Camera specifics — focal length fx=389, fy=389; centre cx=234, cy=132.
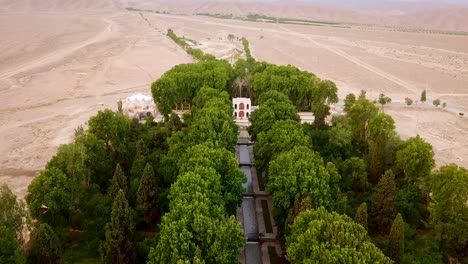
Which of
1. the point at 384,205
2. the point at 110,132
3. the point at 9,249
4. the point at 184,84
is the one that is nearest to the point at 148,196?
the point at 9,249

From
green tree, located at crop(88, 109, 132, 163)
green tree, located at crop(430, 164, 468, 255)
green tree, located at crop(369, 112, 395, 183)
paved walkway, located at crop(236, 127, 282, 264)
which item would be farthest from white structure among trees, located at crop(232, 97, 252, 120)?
green tree, located at crop(430, 164, 468, 255)

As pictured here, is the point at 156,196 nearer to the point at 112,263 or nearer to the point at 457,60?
the point at 112,263

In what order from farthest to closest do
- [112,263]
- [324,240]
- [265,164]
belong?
[265,164], [112,263], [324,240]

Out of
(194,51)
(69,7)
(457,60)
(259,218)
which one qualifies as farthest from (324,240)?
(69,7)

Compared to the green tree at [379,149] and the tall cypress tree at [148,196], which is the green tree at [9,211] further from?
the green tree at [379,149]

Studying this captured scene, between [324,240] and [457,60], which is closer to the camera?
[324,240]

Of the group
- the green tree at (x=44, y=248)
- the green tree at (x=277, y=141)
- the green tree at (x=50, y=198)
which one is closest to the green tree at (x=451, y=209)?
the green tree at (x=277, y=141)
